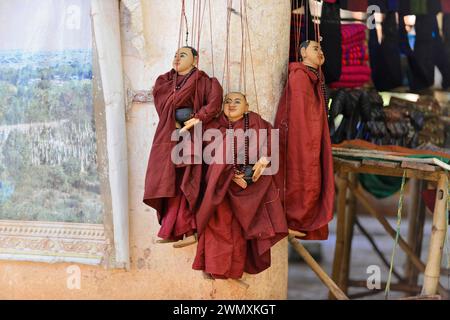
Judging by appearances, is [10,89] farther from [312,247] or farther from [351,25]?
[312,247]

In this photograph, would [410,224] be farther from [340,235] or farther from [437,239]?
[437,239]

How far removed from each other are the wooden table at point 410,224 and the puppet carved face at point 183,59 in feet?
4.76

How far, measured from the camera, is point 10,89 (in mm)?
5051

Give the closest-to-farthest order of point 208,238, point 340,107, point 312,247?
point 208,238, point 340,107, point 312,247

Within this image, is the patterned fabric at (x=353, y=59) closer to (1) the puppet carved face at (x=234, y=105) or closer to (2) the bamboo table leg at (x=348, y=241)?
(2) the bamboo table leg at (x=348, y=241)

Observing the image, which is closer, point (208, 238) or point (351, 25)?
point (208, 238)

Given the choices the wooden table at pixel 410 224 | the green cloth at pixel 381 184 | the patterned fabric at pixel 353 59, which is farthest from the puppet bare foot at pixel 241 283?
the green cloth at pixel 381 184

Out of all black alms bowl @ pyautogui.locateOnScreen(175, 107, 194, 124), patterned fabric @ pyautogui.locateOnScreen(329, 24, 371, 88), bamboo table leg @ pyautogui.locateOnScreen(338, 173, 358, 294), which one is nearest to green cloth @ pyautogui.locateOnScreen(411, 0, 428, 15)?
patterned fabric @ pyautogui.locateOnScreen(329, 24, 371, 88)

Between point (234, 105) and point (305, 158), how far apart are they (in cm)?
51

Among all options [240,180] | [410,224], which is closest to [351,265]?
[410,224]

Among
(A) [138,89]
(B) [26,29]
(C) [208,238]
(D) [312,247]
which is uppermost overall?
(B) [26,29]

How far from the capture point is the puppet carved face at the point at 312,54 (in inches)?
179
